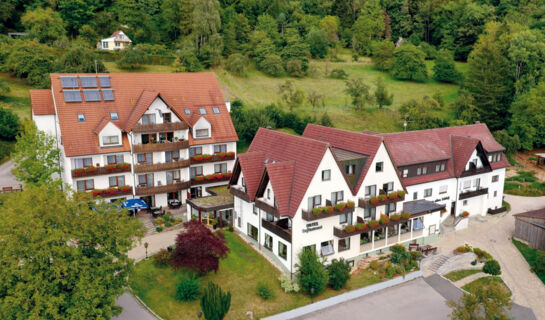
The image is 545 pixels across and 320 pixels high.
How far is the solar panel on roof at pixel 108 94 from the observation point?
4644 centimetres

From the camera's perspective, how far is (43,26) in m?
89.4

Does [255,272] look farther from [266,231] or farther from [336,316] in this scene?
[336,316]

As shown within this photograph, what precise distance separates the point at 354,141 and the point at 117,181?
24.1 meters

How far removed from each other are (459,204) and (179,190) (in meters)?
30.9

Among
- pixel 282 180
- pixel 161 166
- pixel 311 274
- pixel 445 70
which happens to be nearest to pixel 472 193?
pixel 282 180

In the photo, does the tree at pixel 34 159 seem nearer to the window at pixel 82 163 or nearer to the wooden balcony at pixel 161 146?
the window at pixel 82 163

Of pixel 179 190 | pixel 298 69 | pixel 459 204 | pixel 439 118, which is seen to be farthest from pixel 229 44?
pixel 459 204

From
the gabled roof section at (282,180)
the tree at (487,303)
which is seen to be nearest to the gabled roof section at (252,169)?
the gabled roof section at (282,180)

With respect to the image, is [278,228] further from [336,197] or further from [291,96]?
[291,96]

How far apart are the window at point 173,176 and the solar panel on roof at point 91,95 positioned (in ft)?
35.8

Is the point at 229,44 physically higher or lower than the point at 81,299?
higher

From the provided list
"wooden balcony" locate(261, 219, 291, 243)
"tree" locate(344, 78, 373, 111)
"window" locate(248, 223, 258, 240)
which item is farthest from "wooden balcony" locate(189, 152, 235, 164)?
"tree" locate(344, 78, 373, 111)

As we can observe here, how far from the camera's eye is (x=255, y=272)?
117 feet

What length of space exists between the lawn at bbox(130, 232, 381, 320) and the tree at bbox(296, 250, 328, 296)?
851 mm
